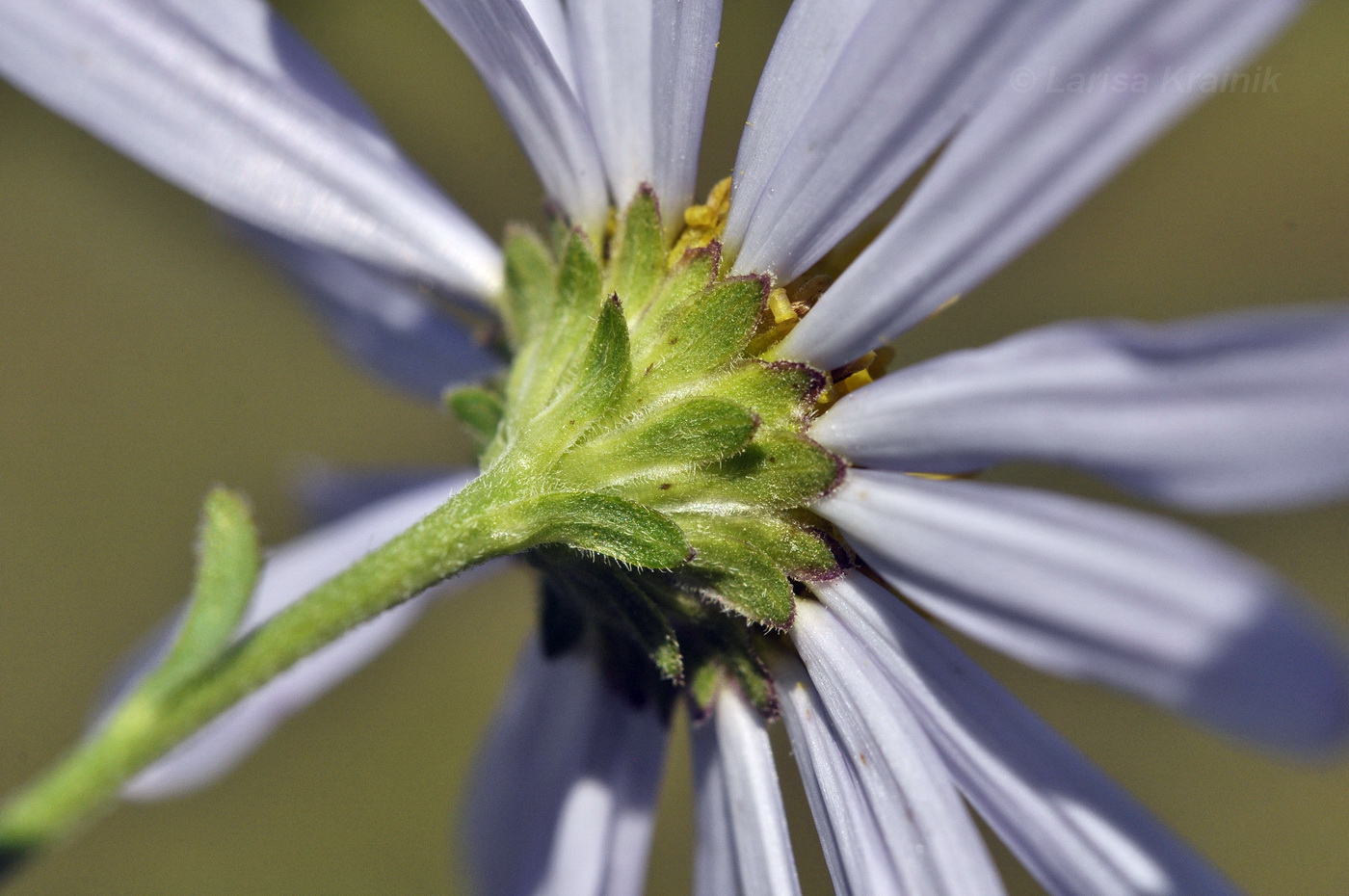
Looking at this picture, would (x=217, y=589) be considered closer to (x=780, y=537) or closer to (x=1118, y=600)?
(x=780, y=537)

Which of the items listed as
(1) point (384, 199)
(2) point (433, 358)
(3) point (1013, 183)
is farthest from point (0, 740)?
(3) point (1013, 183)

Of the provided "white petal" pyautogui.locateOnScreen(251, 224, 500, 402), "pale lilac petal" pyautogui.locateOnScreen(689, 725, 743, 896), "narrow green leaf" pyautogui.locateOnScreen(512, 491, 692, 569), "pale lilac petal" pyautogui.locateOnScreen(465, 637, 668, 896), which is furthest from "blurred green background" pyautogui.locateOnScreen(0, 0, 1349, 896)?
"narrow green leaf" pyautogui.locateOnScreen(512, 491, 692, 569)

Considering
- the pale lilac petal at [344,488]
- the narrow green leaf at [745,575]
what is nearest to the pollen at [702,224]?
the narrow green leaf at [745,575]

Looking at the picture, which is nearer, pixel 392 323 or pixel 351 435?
pixel 392 323

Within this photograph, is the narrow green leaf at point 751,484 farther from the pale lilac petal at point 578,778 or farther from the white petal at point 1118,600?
the pale lilac petal at point 578,778

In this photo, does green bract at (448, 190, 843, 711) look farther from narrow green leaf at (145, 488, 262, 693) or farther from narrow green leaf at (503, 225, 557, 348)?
narrow green leaf at (145, 488, 262, 693)

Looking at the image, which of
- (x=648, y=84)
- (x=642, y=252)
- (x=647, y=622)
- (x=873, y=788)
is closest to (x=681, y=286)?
(x=642, y=252)
